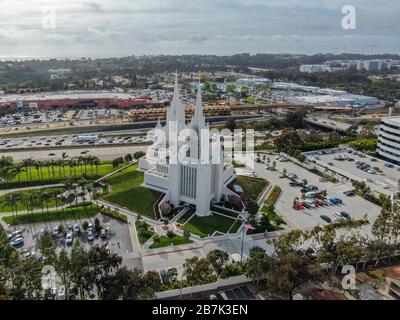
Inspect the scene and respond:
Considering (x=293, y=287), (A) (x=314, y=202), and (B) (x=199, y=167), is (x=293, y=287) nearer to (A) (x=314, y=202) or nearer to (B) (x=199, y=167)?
(B) (x=199, y=167)

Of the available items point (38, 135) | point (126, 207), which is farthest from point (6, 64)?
point (126, 207)

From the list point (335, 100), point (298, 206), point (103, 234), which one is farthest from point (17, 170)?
point (335, 100)

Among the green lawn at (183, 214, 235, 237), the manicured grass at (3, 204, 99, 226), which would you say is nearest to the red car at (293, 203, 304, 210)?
the green lawn at (183, 214, 235, 237)

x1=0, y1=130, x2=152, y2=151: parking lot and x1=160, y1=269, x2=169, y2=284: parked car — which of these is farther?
x1=0, y1=130, x2=152, y2=151: parking lot

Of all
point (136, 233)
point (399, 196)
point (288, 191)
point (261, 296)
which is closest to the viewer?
point (261, 296)

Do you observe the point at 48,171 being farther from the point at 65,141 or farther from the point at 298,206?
the point at 298,206

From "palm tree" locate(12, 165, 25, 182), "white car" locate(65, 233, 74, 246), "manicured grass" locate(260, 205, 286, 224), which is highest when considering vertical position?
"palm tree" locate(12, 165, 25, 182)

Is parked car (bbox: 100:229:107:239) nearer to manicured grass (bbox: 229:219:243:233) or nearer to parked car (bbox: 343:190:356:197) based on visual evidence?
manicured grass (bbox: 229:219:243:233)
